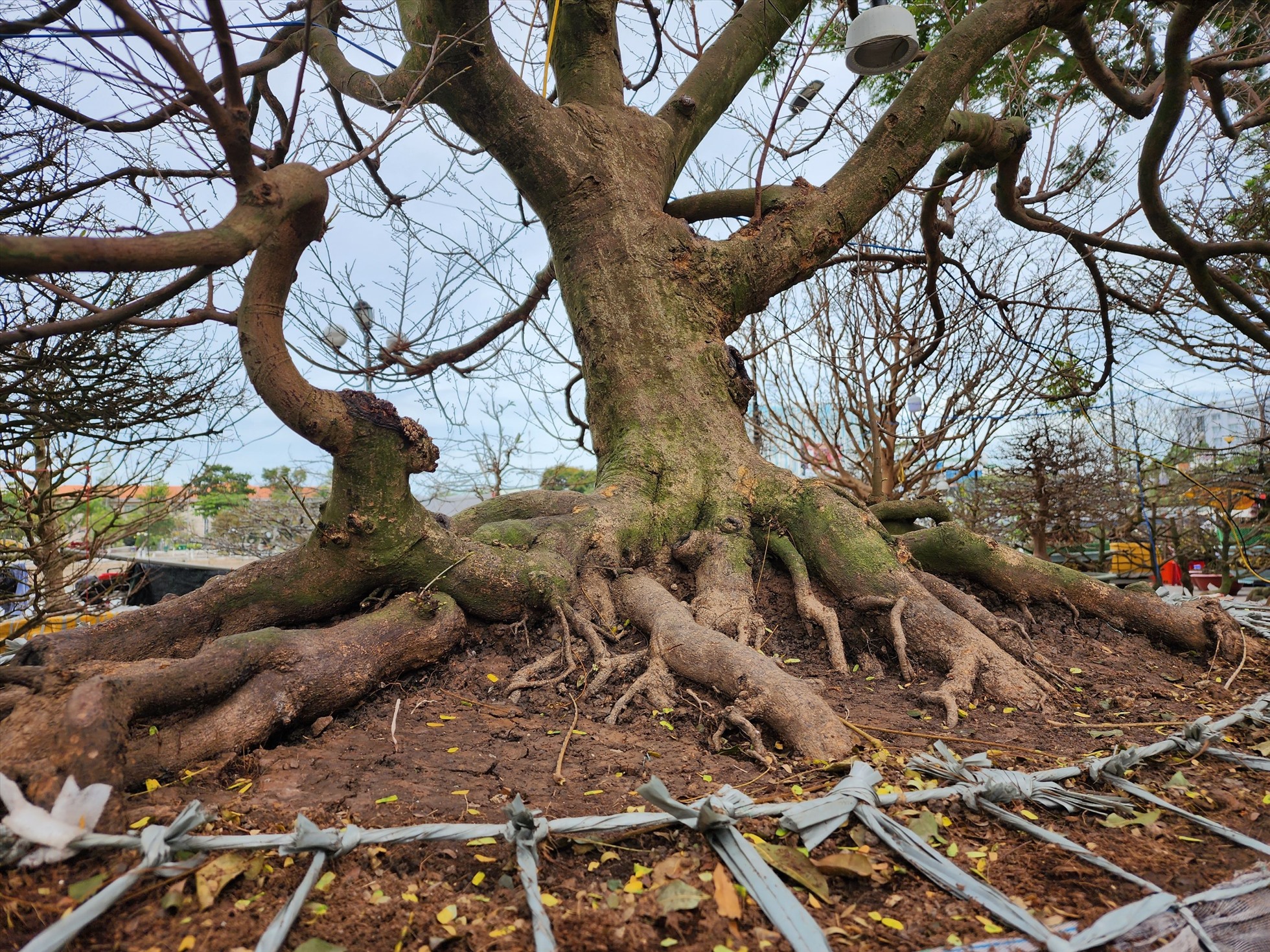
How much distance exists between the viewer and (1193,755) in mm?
2111

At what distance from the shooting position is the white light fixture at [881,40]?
3.00m

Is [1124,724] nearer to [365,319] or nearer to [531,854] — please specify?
[531,854]

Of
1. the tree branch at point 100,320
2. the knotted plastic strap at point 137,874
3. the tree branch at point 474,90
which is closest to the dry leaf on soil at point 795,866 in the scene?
the knotted plastic strap at point 137,874

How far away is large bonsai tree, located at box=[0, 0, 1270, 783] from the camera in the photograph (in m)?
1.83

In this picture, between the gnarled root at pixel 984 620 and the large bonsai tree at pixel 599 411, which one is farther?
the gnarled root at pixel 984 620

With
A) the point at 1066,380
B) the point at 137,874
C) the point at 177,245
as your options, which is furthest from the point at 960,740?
the point at 1066,380

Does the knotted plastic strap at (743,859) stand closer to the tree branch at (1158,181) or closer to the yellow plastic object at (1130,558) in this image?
the tree branch at (1158,181)

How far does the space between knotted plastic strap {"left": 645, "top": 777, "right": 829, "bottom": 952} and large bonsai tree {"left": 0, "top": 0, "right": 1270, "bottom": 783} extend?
57 cm

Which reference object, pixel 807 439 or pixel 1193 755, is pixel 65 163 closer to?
pixel 1193 755

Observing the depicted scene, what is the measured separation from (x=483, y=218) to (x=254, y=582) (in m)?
4.24

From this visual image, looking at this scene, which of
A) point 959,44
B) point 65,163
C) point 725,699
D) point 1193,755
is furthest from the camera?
point 959,44

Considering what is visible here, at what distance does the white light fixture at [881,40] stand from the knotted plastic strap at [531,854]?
3.21 metres

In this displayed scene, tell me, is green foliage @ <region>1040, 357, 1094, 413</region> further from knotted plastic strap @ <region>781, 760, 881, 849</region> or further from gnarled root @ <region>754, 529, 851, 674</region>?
knotted plastic strap @ <region>781, 760, 881, 849</region>

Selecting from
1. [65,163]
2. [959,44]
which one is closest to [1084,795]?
[959,44]
